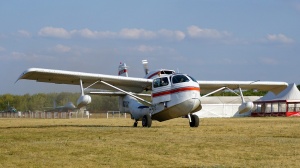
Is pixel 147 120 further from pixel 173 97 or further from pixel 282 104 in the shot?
pixel 282 104

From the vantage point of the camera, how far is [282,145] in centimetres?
1405

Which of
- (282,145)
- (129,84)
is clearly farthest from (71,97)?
(282,145)

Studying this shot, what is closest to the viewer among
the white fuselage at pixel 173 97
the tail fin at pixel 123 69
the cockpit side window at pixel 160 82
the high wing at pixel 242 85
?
the white fuselage at pixel 173 97

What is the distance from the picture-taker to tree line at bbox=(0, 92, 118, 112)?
7753cm

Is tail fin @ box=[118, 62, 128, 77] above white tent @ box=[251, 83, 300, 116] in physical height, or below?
above

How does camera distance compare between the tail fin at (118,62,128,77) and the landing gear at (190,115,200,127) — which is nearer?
the landing gear at (190,115,200,127)

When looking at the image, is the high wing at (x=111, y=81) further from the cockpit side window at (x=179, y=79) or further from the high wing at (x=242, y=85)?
the cockpit side window at (x=179, y=79)

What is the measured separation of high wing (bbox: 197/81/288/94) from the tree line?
30.8 meters

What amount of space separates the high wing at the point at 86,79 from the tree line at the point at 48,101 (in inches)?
1209

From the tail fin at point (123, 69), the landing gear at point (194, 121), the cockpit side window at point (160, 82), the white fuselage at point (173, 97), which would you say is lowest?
the landing gear at point (194, 121)

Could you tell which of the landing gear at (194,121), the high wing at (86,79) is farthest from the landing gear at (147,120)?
the high wing at (86,79)

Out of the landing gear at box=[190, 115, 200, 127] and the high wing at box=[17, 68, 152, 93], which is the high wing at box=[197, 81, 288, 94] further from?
the landing gear at box=[190, 115, 200, 127]

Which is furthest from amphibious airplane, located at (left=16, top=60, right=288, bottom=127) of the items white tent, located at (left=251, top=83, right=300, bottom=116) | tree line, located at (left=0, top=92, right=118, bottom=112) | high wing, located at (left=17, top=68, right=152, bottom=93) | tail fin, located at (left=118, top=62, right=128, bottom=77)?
white tent, located at (left=251, top=83, right=300, bottom=116)

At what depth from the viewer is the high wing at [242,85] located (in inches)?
1204
